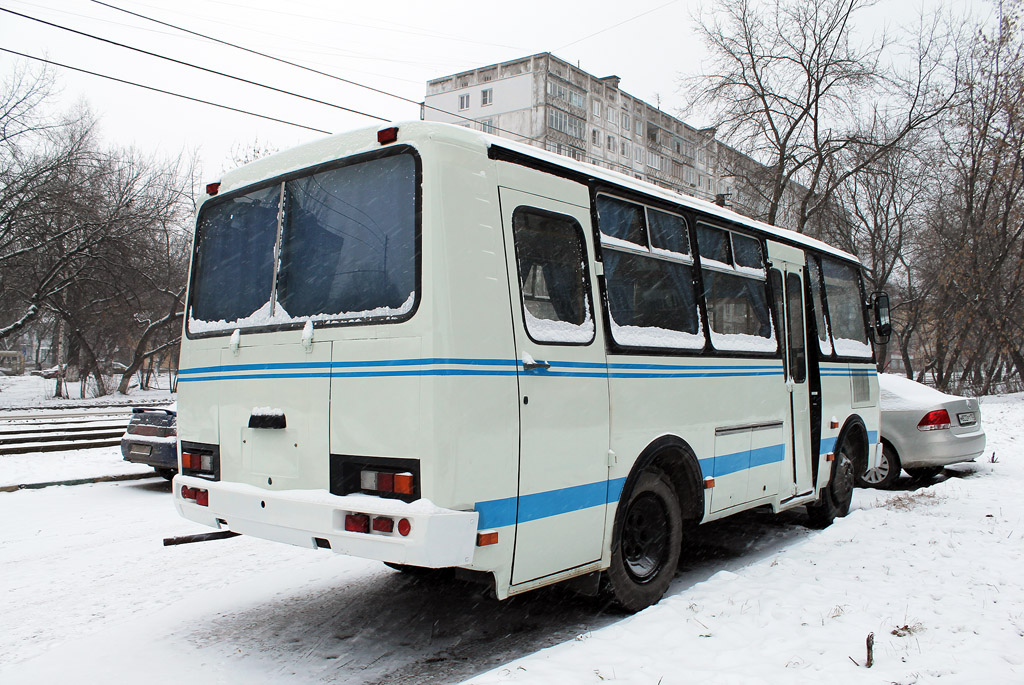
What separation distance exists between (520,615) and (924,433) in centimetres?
775

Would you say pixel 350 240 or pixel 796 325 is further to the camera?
pixel 796 325

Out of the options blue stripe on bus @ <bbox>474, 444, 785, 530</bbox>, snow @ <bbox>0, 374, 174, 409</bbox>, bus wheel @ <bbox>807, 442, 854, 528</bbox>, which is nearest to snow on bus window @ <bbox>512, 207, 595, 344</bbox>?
blue stripe on bus @ <bbox>474, 444, 785, 530</bbox>

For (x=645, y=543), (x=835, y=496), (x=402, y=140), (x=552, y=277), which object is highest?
(x=402, y=140)

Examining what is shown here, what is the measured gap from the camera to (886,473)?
10.8 metres

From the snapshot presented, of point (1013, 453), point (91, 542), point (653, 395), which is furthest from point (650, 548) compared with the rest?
point (1013, 453)

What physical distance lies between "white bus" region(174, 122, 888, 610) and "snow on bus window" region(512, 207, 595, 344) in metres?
0.02

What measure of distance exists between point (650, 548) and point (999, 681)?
225 centimetres

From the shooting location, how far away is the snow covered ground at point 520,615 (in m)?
3.95

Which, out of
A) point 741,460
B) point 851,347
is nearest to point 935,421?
point 851,347

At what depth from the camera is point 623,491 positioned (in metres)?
4.95

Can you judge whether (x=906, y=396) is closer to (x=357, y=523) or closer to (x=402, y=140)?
(x=402, y=140)

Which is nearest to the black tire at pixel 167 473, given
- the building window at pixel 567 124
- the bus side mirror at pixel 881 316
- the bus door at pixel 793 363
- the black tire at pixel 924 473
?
the bus door at pixel 793 363

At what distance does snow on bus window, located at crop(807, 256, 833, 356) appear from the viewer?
26.1ft

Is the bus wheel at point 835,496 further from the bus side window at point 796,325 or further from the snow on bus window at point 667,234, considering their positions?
the snow on bus window at point 667,234
